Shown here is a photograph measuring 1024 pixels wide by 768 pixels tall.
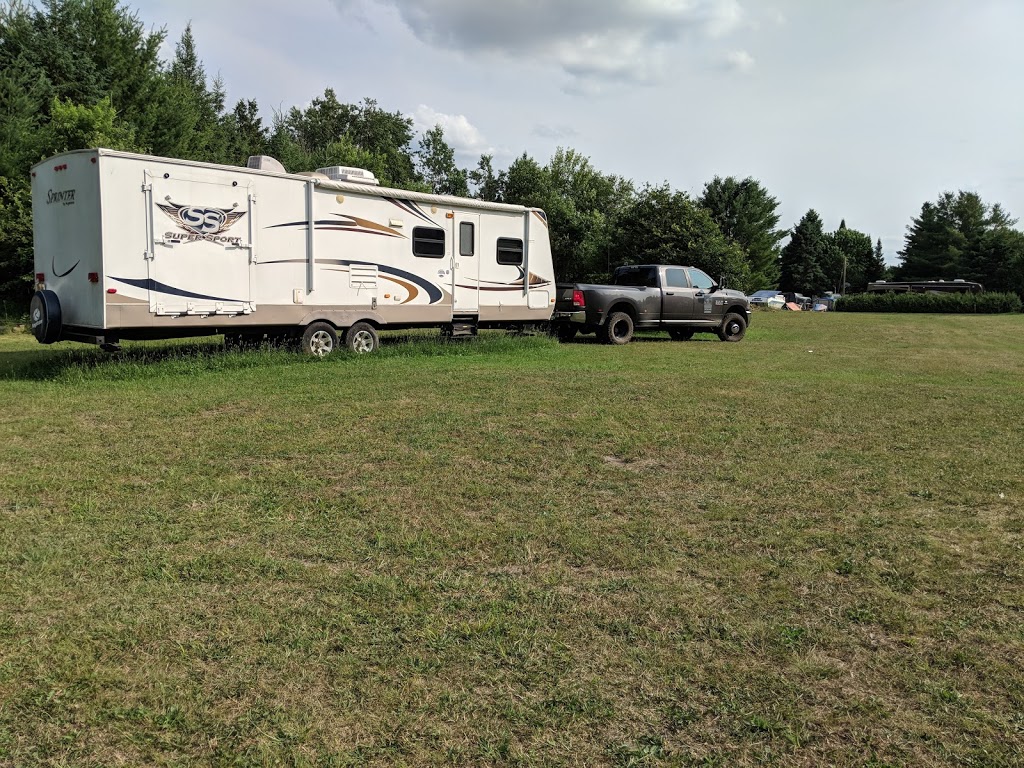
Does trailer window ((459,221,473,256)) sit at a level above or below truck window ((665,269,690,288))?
above

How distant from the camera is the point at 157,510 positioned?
471 cm

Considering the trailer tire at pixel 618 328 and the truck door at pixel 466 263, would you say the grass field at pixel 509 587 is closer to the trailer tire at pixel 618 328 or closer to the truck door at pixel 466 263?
the truck door at pixel 466 263

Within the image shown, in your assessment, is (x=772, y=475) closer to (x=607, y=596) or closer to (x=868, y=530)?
(x=868, y=530)

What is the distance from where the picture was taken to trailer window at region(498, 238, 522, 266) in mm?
14891

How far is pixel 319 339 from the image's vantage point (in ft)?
40.6

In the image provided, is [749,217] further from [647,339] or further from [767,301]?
[647,339]

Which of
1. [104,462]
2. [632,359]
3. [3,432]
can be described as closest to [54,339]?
[3,432]

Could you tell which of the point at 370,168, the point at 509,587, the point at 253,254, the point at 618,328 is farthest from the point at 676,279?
the point at 370,168

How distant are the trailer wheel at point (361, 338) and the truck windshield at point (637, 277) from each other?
7.19m

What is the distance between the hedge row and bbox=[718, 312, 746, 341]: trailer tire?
27770mm

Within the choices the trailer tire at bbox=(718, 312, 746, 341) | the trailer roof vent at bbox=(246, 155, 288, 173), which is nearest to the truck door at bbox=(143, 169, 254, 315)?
the trailer roof vent at bbox=(246, 155, 288, 173)

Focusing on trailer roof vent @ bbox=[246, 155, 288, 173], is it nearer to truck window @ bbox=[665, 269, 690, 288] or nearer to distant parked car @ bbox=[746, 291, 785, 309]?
truck window @ bbox=[665, 269, 690, 288]

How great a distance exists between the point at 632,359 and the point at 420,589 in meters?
10.4

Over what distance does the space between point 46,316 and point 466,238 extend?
23.1ft
